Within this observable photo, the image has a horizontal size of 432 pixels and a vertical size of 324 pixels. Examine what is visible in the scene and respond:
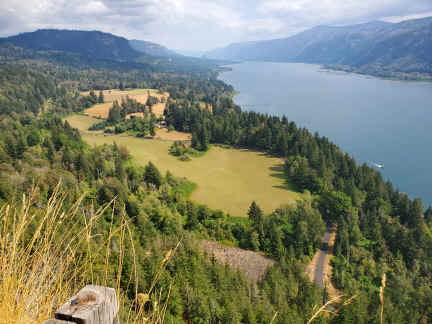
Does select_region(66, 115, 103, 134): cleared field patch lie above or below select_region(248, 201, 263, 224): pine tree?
above

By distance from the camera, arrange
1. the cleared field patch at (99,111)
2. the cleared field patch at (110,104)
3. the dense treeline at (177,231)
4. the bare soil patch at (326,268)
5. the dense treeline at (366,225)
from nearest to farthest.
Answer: the dense treeline at (177,231) < the dense treeline at (366,225) < the bare soil patch at (326,268) < the cleared field patch at (99,111) < the cleared field patch at (110,104)

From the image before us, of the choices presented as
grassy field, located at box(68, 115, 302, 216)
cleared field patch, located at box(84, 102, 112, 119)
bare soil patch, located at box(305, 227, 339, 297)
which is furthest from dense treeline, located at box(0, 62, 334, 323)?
cleared field patch, located at box(84, 102, 112, 119)

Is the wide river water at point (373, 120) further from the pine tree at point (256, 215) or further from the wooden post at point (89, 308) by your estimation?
the wooden post at point (89, 308)

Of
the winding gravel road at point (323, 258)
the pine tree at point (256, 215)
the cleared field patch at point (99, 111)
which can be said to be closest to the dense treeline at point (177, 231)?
the pine tree at point (256, 215)

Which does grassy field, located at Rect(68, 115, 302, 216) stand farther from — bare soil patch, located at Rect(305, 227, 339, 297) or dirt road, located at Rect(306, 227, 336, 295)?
bare soil patch, located at Rect(305, 227, 339, 297)

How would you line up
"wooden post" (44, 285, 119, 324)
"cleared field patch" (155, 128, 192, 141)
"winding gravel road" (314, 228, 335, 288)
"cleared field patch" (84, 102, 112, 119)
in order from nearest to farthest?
"wooden post" (44, 285, 119, 324)
"winding gravel road" (314, 228, 335, 288)
"cleared field patch" (155, 128, 192, 141)
"cleared field patch" (84, 102, 112, 119)

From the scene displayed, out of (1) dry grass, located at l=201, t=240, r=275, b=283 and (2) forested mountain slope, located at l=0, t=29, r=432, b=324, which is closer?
(2) forested mountain slope, located at l=0, t=29, r=432, b=324

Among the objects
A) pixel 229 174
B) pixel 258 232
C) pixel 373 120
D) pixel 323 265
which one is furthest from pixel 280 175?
pixel 373 120
